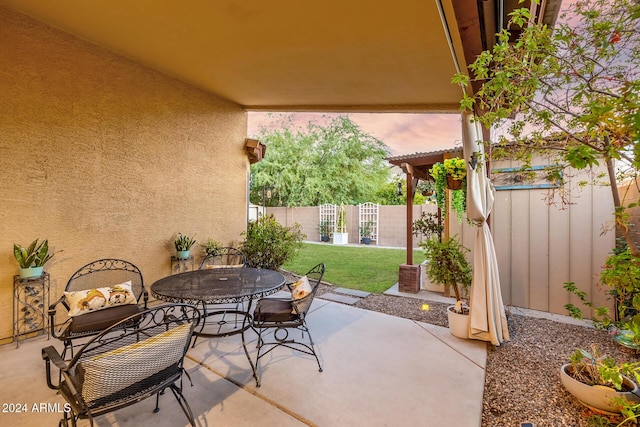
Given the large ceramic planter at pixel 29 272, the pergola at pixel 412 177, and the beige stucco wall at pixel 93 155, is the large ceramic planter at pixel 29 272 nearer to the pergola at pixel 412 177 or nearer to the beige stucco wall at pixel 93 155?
the beige stucco wall at pixel 93 155

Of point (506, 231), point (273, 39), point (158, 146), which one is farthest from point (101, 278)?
point (506, 231)

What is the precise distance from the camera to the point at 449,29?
7.74 feet

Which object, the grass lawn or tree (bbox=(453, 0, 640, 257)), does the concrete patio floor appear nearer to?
tree (bbox=(453, 0, 640, 257))

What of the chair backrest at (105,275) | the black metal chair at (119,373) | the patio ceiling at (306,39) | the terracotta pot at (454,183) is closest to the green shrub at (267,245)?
the chair backrest at (105,275)

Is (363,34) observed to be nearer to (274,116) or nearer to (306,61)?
(306,61)

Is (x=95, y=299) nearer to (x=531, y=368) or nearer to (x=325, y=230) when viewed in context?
(x=531, y=368)

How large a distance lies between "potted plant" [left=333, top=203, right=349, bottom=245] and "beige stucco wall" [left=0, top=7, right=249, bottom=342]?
26.5ft

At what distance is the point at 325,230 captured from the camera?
13.5 m

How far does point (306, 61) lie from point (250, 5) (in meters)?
1.04

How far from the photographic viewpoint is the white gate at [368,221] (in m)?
12.5

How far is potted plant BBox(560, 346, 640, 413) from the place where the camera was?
6.24ft

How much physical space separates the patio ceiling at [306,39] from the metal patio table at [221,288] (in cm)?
264

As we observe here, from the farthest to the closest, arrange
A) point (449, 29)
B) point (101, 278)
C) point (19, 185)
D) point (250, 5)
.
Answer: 1. point (101, 278)
2. point (19, 185)
3. point (250, 5)
4. point (449, 29)

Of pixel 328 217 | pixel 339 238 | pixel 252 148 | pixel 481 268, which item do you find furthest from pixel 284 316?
pixel 328 217
